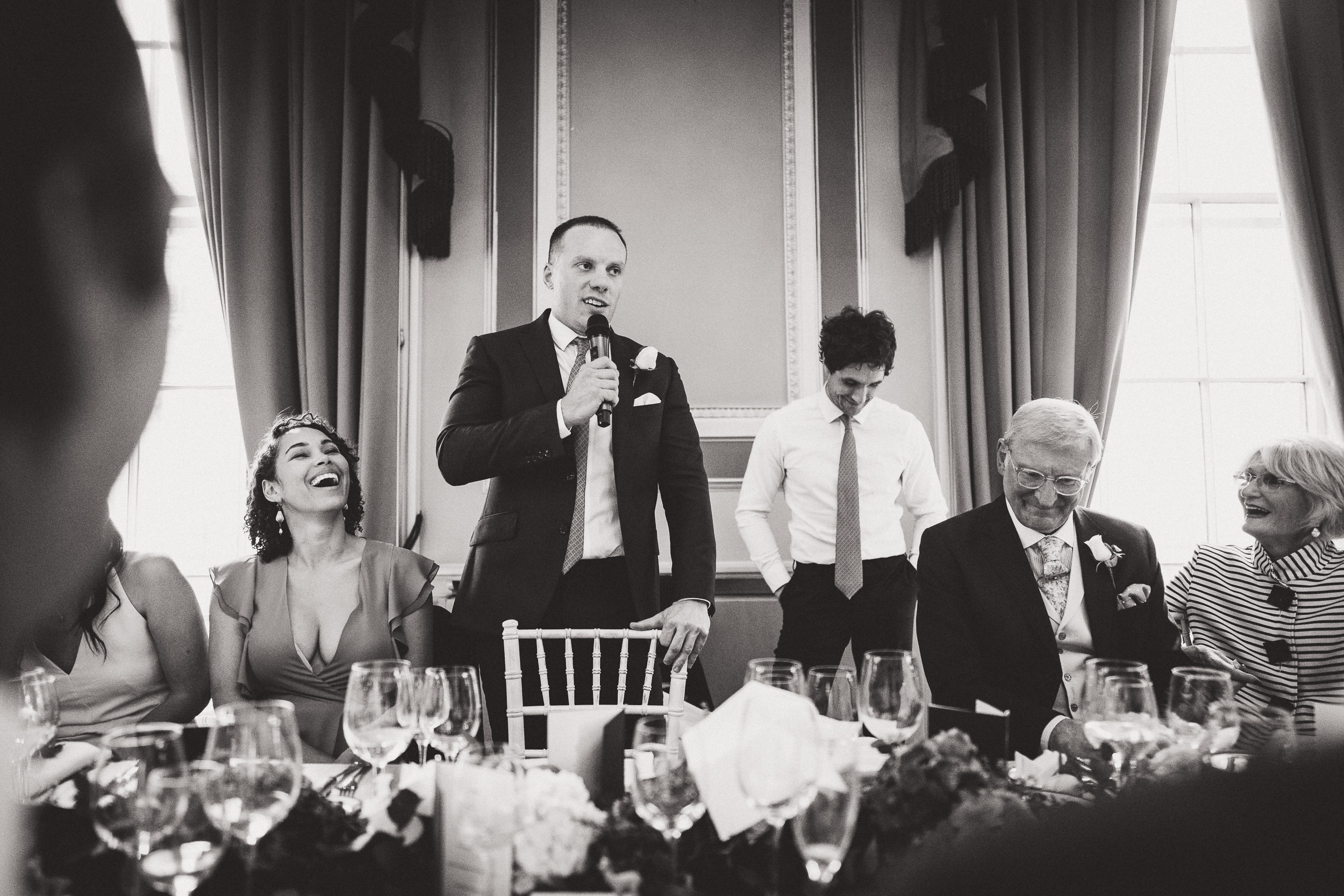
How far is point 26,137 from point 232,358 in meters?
3.29

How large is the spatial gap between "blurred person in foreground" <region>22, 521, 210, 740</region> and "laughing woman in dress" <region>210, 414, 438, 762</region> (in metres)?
0.08

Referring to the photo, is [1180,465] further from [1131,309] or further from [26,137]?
[26,137]

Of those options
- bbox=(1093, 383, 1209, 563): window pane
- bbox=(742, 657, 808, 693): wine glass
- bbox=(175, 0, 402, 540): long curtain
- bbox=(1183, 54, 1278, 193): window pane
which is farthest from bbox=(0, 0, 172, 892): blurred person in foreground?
bbox=(1183, 54, 1278, 193): window pane

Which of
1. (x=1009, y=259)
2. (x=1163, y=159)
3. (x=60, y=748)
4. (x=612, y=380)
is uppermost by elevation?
(x=1163, y=159)

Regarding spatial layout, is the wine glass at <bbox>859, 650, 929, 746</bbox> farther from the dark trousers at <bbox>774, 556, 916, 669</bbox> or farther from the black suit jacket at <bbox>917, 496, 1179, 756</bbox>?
the dark trousers at <bbox>774, 556, 916, 669</bbox>

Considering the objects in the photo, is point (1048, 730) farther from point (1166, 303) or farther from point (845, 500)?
point (1166, 303)

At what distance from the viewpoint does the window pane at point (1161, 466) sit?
3.75 metres

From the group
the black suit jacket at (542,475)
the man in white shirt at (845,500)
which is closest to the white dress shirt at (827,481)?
the man in white shirt at (845,500)

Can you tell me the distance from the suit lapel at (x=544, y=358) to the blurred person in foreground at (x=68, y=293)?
6.90 ft

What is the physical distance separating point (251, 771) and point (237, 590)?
154cm

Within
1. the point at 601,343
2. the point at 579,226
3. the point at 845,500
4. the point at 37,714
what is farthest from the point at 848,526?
the point at 37,714

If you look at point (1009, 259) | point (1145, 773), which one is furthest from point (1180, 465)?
point (1145, 773)

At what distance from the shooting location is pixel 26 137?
27 centimetres

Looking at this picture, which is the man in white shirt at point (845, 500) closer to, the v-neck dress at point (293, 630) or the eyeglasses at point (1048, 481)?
the eyeglasses at point (1048, 481)
